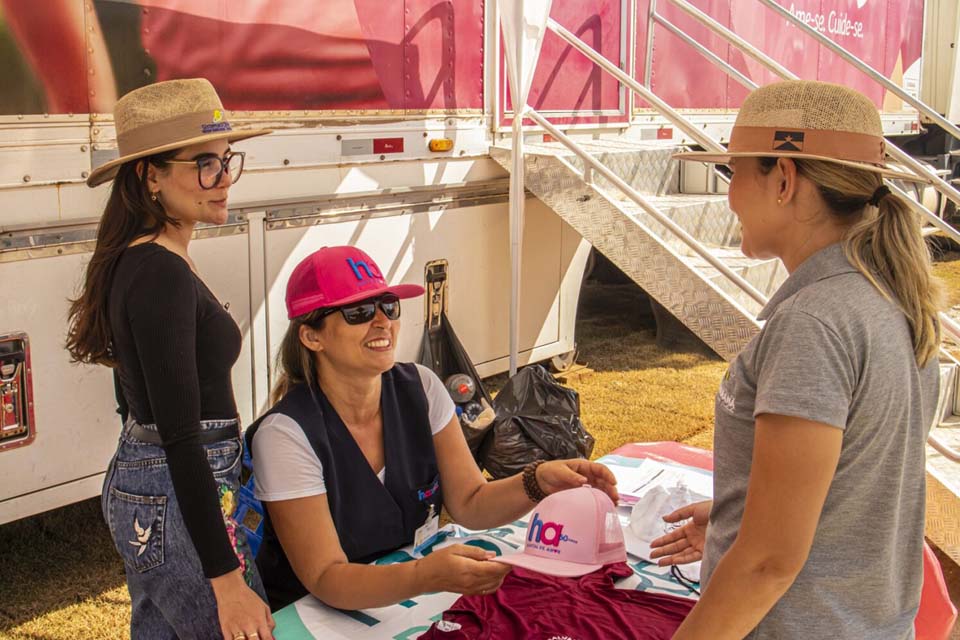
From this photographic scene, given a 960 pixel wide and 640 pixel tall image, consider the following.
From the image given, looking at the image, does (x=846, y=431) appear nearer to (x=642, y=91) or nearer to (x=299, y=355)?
(x=299, y=355)

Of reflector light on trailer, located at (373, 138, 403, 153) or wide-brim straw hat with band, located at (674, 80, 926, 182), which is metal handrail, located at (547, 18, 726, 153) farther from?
wide-brim straw hat with band, located at (674, 80, 926, 182)

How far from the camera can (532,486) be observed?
2.46 metres

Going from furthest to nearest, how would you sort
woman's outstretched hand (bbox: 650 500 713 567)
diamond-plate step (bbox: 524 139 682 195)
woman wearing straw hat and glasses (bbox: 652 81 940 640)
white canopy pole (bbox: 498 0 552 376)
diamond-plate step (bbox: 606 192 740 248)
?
diamond-plate step (bbox: 606 192 740 248)
diamond-plate step (bbox: 524 139 682 195)
white canopy pole (bbox: 498 0 552 376)
woman's outstretched hand (bbox: 650 500 713 567)
woman wearing straw hat and glasses (bbox: 652 81 940 640)


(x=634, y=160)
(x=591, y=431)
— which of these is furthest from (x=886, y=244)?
(x=634, y=160)

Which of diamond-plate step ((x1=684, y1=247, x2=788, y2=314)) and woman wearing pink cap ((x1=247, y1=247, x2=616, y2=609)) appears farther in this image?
diamond-plate step ((x1=684, y1=247, x2=788, y2=314))

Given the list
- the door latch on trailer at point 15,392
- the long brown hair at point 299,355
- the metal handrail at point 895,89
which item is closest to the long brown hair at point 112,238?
the long brown hair at point 299,355

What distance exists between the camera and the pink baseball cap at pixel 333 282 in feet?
7.88

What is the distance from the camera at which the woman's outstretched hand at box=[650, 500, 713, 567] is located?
2.13 metres

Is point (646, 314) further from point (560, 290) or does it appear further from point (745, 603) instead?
point (745, 603)

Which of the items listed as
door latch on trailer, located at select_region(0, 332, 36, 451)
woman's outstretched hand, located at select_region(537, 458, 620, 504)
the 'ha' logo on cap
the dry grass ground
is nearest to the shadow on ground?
the dry grass ground

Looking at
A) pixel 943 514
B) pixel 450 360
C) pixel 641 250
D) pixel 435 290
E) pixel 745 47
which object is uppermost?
pixel 745 47

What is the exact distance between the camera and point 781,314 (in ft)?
4.79

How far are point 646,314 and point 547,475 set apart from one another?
616cm

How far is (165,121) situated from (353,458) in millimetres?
882
